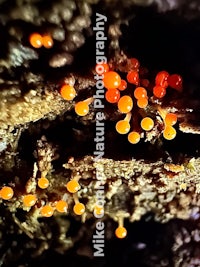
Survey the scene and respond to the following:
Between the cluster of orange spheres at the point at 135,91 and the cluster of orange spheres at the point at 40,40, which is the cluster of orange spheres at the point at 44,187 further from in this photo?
the cluster of orange spheres at the point at 40,40

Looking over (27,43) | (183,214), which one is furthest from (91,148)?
(183,214)

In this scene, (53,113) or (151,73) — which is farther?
(53,113)

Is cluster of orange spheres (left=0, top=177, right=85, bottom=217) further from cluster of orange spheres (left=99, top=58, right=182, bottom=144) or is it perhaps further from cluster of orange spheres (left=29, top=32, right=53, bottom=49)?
cluster of orange spheres (left=29, top=32, right=53, bottom=49)

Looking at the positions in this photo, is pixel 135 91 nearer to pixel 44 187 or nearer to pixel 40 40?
pixel 40 40

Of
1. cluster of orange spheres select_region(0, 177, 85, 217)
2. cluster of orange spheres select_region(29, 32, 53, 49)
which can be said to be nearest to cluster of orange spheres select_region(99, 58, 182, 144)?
cluster of orange spheres select_region(29, 32, 53, 49)

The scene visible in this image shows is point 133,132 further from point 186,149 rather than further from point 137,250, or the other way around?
point 137,250
